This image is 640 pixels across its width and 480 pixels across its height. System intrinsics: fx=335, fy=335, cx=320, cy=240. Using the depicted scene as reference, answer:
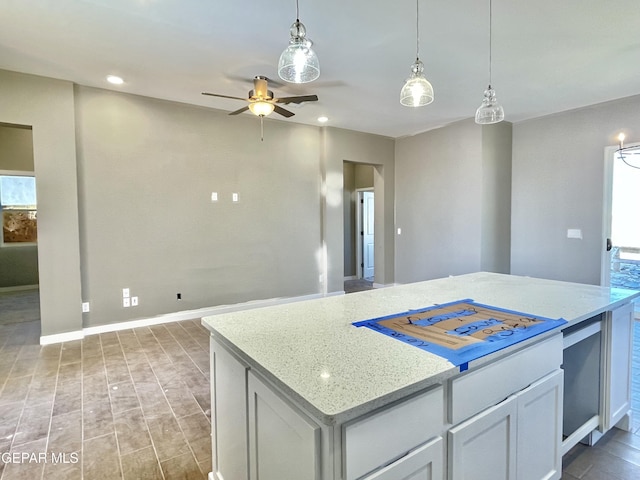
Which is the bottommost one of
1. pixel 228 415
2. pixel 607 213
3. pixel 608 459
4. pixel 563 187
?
pixel 608 459

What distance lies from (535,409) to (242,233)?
13.1 ft

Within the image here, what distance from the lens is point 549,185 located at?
4.67m

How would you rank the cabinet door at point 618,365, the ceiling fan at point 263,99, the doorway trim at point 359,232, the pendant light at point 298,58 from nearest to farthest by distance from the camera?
the pendant light at point 298,58 → the cabinet door at point 618,365 → the ceiling fan at point 263,99 → the doorway trim at point 359,232

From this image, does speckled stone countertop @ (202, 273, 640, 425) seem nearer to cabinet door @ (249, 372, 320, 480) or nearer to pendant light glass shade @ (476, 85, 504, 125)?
cabinet door @ (249, 372, 320, 480)

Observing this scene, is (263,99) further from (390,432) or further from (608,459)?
(608,459)

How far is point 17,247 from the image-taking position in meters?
6.14

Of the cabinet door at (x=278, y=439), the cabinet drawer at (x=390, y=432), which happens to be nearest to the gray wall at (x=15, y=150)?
the cabinet door at (x=278, y=439)

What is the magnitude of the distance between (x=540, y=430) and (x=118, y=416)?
7.94 ft

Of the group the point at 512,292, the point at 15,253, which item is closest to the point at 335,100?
the point at 512,292

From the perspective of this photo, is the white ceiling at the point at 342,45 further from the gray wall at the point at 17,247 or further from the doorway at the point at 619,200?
the gray wall at the point at 17,247

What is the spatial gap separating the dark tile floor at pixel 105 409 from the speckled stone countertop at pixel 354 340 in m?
0.98

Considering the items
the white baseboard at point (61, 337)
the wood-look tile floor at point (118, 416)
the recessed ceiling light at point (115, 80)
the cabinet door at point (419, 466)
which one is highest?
the recessed ceiling light at point (115, 80)

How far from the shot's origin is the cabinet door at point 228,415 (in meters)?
1.25

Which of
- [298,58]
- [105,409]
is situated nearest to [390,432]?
[298,58]
